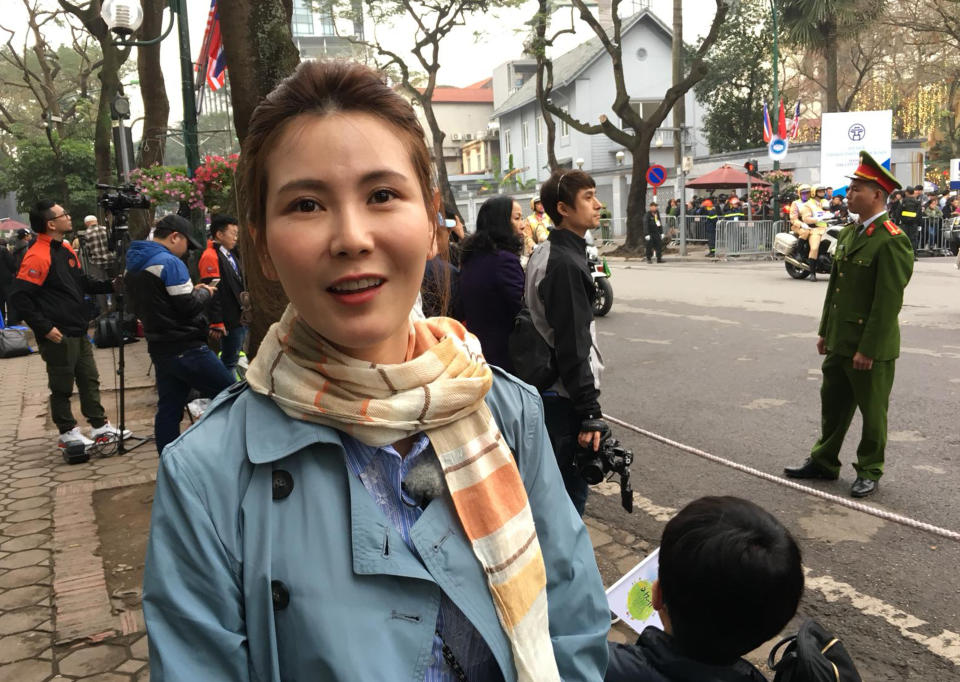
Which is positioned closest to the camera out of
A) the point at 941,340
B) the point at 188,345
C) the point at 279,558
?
the point at 279,558

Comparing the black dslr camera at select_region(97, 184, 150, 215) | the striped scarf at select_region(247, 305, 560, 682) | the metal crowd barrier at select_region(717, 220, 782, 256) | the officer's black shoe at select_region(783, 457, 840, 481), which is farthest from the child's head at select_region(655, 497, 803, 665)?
the metal crowd barrier at select_region(717, 220, 782, 256)

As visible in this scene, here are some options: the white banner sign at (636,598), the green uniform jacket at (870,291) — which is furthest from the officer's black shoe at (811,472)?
the white banner sign at (636,598)

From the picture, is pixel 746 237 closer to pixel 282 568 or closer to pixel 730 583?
pixel 730 583

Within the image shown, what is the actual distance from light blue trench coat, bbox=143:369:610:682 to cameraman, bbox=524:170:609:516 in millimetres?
2260

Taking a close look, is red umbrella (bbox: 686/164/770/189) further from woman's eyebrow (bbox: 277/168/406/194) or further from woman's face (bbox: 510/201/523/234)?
woman's eyebrow (bbox: 277/168/406/194)

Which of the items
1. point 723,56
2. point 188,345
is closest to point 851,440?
point 188,345

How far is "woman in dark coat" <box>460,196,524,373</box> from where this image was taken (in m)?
4.26

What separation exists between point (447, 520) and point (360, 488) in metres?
0.16

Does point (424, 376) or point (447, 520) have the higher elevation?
point (424, 376)

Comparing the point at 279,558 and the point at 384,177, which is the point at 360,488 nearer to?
the point at 279,558

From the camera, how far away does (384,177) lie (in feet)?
3.84

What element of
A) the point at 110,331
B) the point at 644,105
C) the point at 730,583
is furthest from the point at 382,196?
the point at 644,105

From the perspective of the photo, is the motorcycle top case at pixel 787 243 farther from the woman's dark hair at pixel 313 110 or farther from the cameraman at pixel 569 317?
the woman's dark hair at pixel 313 110

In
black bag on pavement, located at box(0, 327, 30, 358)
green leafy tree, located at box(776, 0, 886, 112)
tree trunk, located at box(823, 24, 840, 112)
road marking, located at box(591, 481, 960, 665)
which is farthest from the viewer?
tree trunk, located at box(823, 24, 840, 112)
